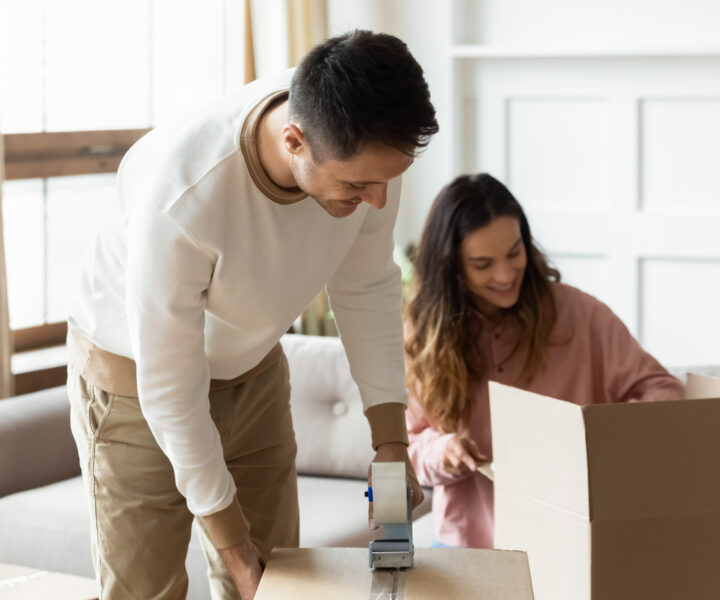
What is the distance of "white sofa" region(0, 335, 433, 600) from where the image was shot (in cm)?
241

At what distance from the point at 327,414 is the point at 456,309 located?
32.4 inches

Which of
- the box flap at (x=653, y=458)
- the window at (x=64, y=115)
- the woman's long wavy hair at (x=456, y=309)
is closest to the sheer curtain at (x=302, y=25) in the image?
the window at (x=64, y=115)

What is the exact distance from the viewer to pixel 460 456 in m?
1.84

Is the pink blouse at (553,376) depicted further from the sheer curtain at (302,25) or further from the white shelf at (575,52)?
the sheer curtain at (302,25)

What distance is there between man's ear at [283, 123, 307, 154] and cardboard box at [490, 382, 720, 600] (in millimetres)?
509

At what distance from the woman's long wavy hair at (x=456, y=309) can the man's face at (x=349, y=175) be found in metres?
0.83

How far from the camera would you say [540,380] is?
6.84ft

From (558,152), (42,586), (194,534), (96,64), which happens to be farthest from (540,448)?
(558,152)

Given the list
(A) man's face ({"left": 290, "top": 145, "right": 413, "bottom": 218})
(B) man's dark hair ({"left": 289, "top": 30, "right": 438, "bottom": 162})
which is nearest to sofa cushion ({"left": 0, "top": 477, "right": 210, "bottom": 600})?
(A) man's face ({"left": 290, "top": 145, "right": 413, "bottom": 218})

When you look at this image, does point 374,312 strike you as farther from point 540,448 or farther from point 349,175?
point 349,175

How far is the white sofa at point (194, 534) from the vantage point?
2.41 metres

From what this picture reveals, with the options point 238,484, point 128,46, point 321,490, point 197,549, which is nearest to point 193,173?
point 238,484

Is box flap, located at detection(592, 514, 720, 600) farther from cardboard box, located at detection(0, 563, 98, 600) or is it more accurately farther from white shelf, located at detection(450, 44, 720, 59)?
white shelf, located at detection(450, 44, 720, 59)

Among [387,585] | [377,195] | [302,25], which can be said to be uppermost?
[302,25]
